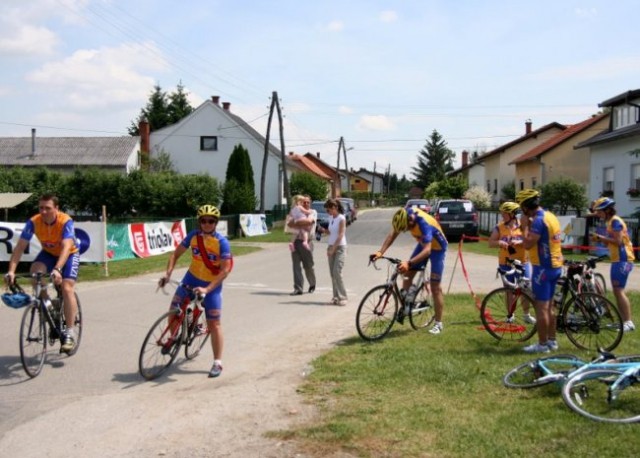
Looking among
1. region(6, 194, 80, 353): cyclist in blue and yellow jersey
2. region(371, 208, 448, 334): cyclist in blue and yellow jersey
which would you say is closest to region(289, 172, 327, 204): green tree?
region(371, 208, 448, 334): cyclist in blue and yellow jersey

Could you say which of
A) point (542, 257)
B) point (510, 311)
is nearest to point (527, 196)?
point (542, 257)

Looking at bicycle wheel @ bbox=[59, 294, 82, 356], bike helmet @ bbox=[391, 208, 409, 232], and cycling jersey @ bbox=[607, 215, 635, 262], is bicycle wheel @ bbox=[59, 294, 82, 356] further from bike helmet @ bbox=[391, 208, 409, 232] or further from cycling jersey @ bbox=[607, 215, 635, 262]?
cycling jersey @ bbox=[607, 215, 635, 262]

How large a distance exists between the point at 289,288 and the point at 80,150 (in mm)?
45786

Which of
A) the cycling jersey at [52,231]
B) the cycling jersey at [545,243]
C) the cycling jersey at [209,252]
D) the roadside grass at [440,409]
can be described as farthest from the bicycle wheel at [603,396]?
the cycling jersey at [52,231]

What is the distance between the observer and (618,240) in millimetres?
8516

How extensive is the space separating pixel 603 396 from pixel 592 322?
2312 mm

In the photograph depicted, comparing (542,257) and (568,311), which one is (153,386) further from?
(568,311)

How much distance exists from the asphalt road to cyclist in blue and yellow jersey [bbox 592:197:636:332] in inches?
135

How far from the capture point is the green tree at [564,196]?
32.3 meters

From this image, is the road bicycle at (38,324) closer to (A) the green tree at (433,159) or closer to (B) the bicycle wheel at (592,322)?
(B) the bicycle wheel at (592,322)

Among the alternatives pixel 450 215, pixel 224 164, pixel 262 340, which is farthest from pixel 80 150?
pixel 262 340

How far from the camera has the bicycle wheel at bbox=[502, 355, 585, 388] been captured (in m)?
5.66

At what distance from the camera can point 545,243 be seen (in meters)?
6.93

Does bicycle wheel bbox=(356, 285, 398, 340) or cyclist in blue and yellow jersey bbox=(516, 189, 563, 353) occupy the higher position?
cyclist in blue and yellow jersey bbox=(516, 189, 563, 353)
